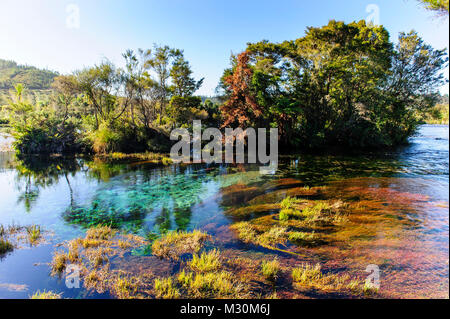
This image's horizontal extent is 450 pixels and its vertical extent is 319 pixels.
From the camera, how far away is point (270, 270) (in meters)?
4.28

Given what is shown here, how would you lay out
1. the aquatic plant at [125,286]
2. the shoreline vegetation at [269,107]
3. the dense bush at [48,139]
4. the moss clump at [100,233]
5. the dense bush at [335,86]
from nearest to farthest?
the aquatic plant at [125,286] → the moss clump at [100,233] → the shoreline vegetation at [269,107] → the dense bush at [335,86] → the dense bush at [48,139]

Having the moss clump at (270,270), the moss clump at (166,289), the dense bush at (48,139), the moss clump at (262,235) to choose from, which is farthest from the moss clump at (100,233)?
the dense bush at (48,139)

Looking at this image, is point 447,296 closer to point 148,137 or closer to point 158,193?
point 158,193

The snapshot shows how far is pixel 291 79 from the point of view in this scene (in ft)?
67.7

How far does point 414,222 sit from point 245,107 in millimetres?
15032

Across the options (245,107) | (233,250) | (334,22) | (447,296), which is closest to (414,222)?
(447,296)

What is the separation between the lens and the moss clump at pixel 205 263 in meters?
4.42

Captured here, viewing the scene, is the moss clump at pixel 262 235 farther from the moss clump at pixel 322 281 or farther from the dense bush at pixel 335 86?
the dense bush at pixel 335 86

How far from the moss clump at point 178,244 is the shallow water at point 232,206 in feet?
1.13

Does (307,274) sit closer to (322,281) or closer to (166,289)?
(322,281)

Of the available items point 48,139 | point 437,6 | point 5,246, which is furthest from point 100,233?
point 48,139

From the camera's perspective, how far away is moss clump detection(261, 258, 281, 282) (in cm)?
423

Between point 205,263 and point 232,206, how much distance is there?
4.09 metres

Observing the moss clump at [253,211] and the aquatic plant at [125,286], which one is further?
the moss clump at [253,211]
